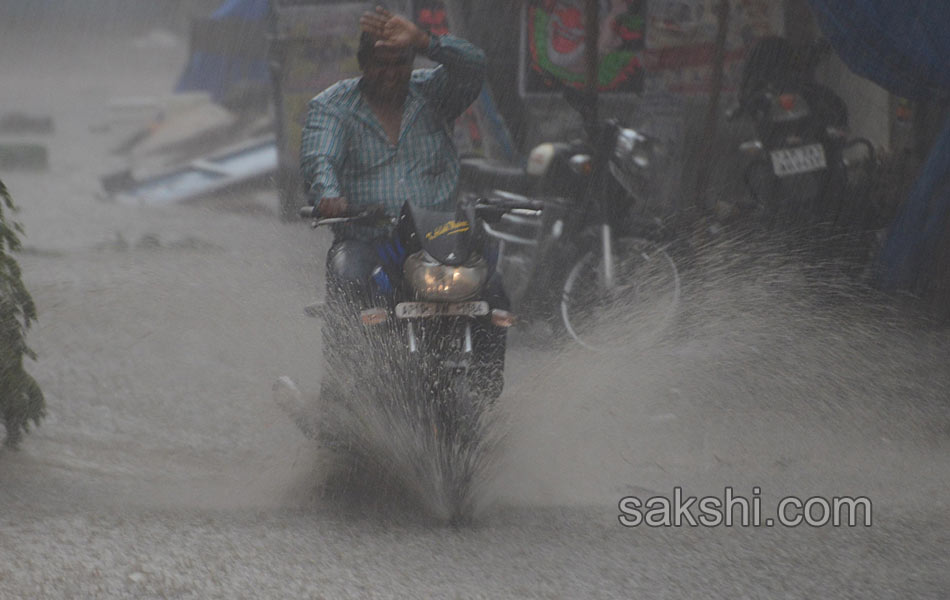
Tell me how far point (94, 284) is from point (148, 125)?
1463cm

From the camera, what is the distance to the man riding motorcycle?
13.1 ft

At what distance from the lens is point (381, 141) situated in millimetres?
4219

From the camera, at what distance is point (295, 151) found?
1136cm

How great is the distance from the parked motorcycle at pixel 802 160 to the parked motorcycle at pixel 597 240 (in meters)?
0.70

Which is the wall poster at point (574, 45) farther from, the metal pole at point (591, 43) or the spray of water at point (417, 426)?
the spray of water at point (417, 426)

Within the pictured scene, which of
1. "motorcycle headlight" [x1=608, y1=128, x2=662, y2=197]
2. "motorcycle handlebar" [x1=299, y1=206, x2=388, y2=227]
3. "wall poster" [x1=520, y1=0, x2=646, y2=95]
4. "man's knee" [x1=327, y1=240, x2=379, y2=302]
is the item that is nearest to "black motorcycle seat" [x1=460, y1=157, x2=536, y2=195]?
"motorcycle headlight" [x1=608, y1=128, x2=662, y2=197]

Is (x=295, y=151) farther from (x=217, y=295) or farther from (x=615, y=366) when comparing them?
(x=615, y=366)

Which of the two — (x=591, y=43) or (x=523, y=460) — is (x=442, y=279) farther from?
(x=591, y=43)

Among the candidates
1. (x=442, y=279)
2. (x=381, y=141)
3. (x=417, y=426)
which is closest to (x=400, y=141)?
(x=381, y=141)

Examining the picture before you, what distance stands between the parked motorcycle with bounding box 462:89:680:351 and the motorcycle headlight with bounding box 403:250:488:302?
2979 millimetres

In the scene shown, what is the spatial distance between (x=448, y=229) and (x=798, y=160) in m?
3.86

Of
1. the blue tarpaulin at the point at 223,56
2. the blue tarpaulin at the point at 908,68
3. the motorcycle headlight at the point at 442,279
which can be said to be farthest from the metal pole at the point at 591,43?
the blue tarpaulin at the point at 223,56

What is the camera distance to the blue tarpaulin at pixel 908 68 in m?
6.04

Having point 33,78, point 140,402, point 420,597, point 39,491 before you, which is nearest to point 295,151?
point 140,402
